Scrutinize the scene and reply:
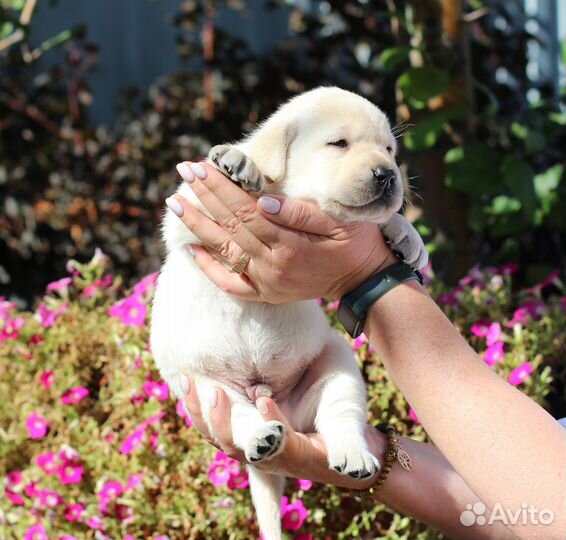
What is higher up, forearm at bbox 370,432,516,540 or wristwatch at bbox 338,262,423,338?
wristwatch at bbox 338,262,423,338

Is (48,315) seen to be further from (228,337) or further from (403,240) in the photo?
(403,240)

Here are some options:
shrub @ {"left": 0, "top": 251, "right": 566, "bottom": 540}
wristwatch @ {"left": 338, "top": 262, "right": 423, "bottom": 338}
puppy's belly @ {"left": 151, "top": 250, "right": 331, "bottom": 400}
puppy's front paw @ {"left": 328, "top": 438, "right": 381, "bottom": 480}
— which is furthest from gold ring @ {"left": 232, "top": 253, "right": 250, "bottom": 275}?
shrub @ {"left": 0, "top": 251, "right": 566, "bottom": 540}

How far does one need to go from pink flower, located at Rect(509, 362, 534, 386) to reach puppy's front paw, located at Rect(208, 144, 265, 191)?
112cm

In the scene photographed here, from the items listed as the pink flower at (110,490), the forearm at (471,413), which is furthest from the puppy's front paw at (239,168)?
the pink flower at (110,490)

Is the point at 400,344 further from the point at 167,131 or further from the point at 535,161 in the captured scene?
the point at 167,131

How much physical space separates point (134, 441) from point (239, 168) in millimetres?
1185

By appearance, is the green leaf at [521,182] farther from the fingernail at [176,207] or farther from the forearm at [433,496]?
the fingernail at [176,207]

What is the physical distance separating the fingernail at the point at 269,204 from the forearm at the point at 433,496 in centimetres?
69

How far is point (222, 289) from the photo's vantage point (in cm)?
208

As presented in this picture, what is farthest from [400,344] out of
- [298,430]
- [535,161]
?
[535,161]

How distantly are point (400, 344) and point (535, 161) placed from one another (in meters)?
2.80

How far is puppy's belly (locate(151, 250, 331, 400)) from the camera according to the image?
2098 mm

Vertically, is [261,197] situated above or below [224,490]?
above

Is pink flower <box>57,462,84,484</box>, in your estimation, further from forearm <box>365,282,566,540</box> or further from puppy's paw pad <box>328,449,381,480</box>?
forearm <box>365,282,566,540</box>
